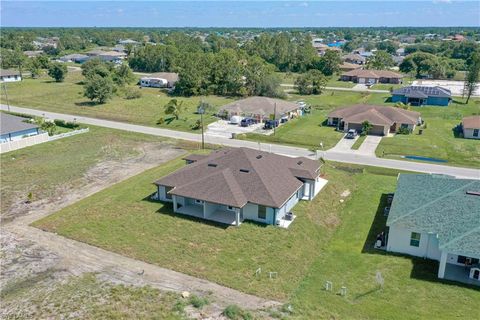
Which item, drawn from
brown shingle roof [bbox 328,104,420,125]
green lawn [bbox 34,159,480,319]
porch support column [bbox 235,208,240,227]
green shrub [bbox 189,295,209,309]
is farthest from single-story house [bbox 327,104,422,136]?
green shrub [bbox 189,295,209,309]

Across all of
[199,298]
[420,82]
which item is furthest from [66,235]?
[420,82]

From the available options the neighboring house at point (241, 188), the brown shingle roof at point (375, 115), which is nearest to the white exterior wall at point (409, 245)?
the neighboring house at point (241, 188)

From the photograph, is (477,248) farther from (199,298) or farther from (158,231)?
(158,231)

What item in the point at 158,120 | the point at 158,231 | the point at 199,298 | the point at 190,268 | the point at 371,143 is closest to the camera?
the point at 199,298

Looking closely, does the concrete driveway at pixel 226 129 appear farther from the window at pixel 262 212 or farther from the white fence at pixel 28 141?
the window at pixel 262 212

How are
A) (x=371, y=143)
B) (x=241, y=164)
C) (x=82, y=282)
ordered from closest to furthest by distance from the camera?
(x=82, y=282) → (x=241, y=164) → (x=371, y=143)

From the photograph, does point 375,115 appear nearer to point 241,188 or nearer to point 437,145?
point 437,145

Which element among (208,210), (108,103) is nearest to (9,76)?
(108,103)

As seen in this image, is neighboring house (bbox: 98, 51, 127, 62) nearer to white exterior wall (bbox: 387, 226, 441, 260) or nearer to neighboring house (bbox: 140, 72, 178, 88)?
neighboring house (bbox: 140, 72, 178, 88)

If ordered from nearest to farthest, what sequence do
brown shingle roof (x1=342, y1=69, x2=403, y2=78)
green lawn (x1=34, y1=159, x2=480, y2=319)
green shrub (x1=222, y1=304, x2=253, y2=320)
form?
1. green shrub (x1=222, y1=304, x2=253, y2=320)
2. green lawn (x1=34, y1=159, x2=480, y2=319)
3. brown shingle roof (x1=342, y1=69, x2=403, y2=78)
